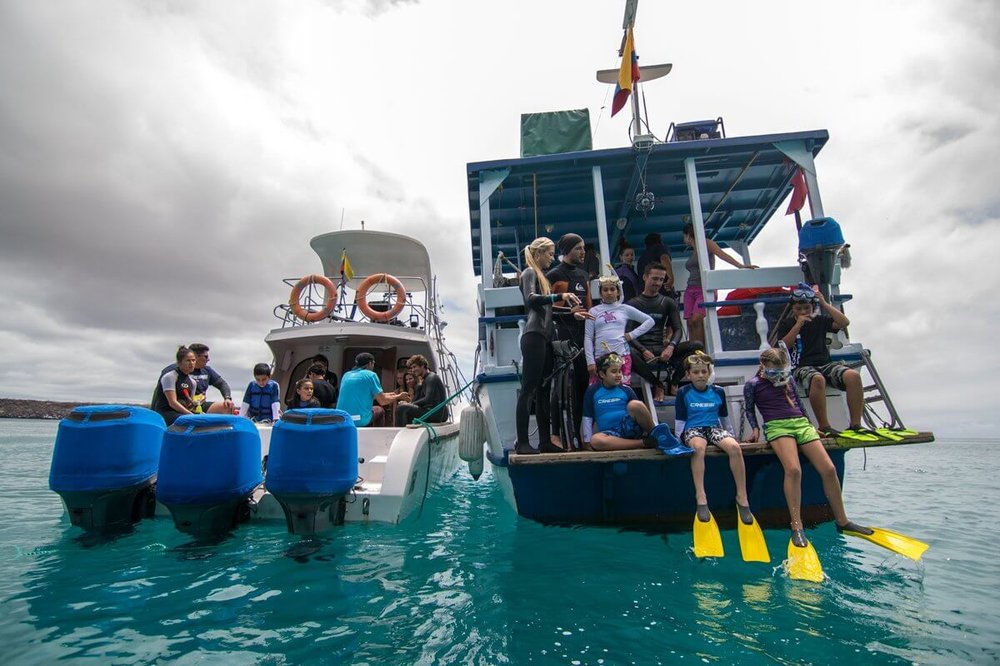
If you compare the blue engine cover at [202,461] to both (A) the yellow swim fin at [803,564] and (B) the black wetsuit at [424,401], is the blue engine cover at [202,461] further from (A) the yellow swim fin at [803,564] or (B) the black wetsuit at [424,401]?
(A) the yellow swim fin at [803,564]

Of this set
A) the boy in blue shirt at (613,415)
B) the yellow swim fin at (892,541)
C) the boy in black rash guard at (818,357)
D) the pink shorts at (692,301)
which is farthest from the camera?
the pink shorts at (692,301)

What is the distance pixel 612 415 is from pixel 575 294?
4.23ft

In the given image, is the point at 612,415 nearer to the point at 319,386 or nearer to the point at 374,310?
the point at 319,386

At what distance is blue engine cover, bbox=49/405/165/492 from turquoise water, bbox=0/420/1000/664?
1.74 feet

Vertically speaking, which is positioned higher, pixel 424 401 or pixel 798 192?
pixel 798 192

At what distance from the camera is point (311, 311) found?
30.5 feet

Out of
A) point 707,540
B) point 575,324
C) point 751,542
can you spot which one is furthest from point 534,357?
point 751,542

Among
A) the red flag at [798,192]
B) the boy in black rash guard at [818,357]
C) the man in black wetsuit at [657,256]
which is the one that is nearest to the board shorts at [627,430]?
the boy in black rash guard at [818,357]

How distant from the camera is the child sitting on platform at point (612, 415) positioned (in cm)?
407

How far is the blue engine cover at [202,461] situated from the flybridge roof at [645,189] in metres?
A: 4.28

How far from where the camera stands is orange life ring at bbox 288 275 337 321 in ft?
30.3

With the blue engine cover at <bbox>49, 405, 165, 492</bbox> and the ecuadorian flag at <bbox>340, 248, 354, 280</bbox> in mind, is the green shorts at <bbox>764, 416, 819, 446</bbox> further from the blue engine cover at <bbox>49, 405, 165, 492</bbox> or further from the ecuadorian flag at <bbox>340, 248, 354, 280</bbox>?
the ecuadorian flag at <bbox>340, 248, 354, 280</bbox>

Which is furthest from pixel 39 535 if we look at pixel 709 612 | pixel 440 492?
pixel 709 612

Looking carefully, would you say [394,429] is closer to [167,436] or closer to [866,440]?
[167,436]
